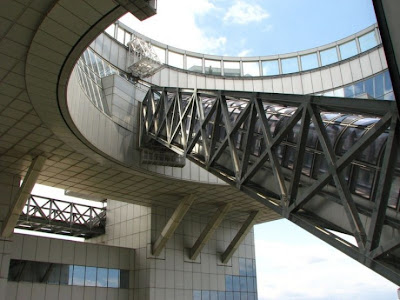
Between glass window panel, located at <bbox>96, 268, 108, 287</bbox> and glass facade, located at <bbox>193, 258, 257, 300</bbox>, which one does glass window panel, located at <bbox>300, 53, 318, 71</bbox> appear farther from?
glass window panel, located at <bbox>96, 268, 108, 287</bbox>

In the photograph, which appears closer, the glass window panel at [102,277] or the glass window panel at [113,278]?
the glass window panel at [102,277]

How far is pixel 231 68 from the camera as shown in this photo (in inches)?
1449

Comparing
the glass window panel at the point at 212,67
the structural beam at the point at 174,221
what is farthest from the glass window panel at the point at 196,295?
the glass window panel at the point at 212,67

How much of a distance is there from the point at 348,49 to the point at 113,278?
92.2 feet

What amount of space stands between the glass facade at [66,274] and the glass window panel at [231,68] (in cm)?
2020

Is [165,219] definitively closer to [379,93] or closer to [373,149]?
[379,93]

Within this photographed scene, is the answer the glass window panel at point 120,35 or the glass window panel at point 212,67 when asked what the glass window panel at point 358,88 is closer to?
the glass window panel at point 212,67

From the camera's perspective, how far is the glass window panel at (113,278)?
97.1 ft

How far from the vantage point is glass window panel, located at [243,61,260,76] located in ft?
120

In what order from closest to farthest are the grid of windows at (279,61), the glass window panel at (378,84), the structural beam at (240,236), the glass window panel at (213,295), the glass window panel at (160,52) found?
1. the glass window panel at (378,84)
2. the glass window panel at (160,52)
3. the grid of windows at (279,61)
4. the glass window panel at (213,295)
5. the structural beam at (240,236)

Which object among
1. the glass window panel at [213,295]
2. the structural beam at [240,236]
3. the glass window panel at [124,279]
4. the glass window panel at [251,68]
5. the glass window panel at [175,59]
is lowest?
the glass window panel at [213,295]

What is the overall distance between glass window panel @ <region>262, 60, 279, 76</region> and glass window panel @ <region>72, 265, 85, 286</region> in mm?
23575

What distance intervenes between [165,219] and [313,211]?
22643 mm

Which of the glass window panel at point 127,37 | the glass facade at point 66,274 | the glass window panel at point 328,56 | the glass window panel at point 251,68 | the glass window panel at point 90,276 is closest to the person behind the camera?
the glass facade at point 66,274
